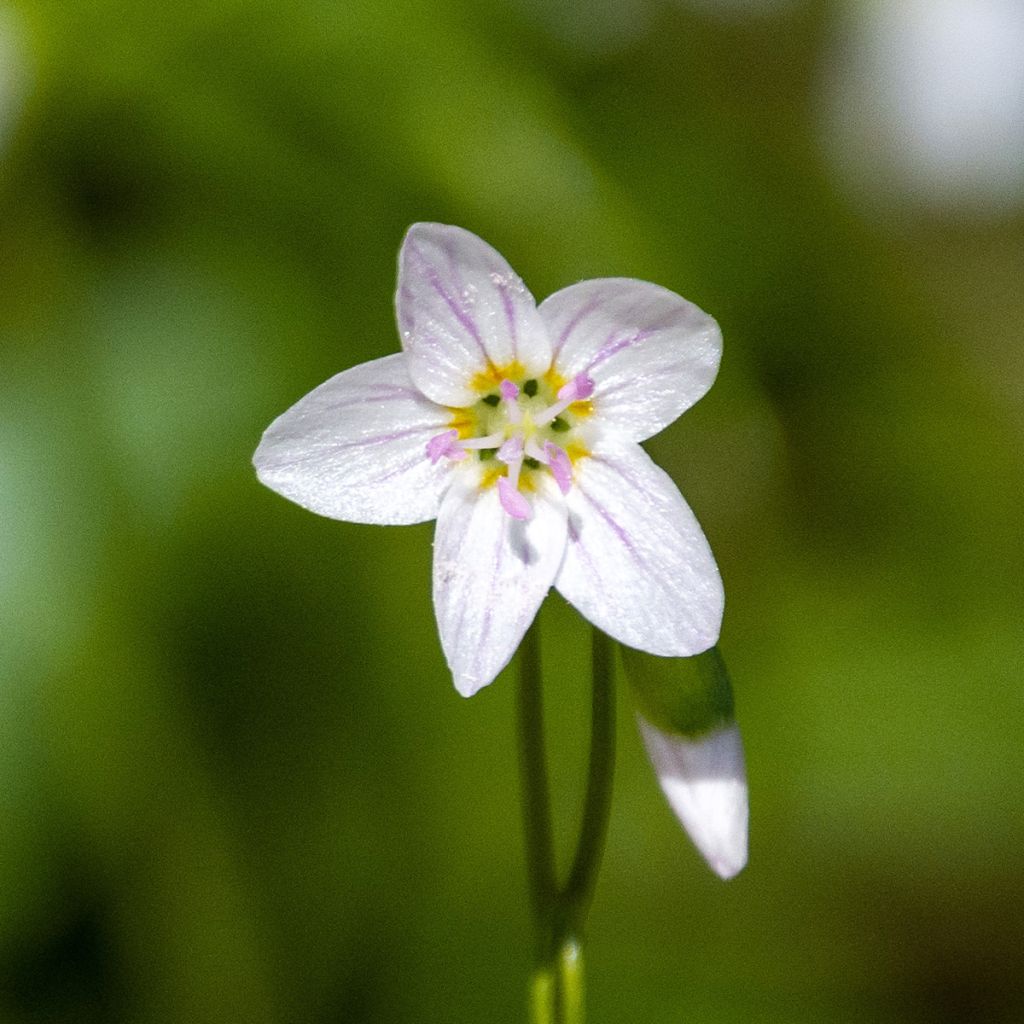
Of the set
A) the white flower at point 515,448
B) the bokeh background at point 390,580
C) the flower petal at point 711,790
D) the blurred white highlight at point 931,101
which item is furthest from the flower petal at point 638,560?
the blurred white highlight at point 931,101

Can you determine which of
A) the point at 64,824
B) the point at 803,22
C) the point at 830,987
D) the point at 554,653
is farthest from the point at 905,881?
the point at 803,22

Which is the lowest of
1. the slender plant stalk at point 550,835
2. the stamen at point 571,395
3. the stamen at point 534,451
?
the slender plant stalk at point 550,835

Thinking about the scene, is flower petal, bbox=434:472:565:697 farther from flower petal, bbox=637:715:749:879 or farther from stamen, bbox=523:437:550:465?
flower petal, bbox=637:715:749:879

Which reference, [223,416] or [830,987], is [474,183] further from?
[830,987]

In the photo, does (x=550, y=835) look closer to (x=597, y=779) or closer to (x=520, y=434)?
(x=597, y=779)

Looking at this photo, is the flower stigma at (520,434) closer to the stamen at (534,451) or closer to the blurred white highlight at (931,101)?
the stamen at (534,451)

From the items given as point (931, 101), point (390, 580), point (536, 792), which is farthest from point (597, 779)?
point (931, 101)
